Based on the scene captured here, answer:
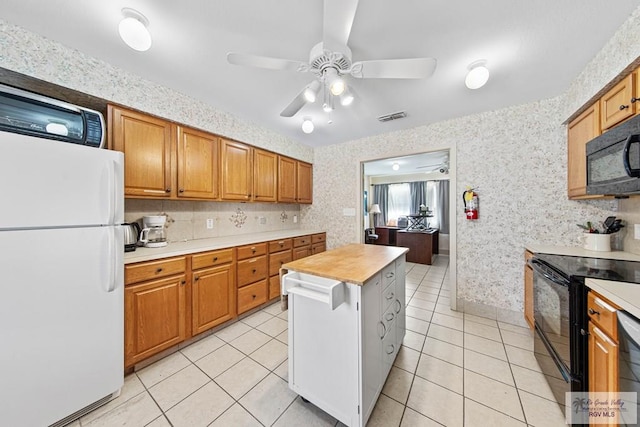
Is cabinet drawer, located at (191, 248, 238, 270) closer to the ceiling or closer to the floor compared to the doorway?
closer to the floor

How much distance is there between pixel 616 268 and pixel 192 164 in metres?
3.44

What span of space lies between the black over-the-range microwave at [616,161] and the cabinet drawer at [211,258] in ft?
9.59

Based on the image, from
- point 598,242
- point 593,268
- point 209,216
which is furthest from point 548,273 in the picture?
point 209,216

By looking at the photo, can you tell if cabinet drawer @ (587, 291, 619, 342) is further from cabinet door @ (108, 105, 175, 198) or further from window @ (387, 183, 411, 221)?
window @ (387, 183, 411, 221)

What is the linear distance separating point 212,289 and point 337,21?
7.63 ft

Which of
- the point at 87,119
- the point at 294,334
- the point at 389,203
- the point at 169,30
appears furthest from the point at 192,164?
the point at 389,203

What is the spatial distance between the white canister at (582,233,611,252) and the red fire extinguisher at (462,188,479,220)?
85 centimetres

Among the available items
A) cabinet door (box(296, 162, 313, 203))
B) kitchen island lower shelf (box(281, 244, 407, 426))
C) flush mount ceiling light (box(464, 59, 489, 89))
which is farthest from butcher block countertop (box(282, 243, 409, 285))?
cabinet door (box(296, 162, 313, 203))

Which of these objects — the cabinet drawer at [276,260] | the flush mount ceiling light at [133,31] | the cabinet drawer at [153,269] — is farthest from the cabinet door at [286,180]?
the flush mount ceiling light at [133,31]

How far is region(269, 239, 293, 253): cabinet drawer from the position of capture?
9.04 ft

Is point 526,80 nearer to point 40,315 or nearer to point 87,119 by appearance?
point 87,119

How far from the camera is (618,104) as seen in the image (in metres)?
1.40

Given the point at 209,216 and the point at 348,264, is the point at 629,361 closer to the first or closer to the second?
the point at 348,264

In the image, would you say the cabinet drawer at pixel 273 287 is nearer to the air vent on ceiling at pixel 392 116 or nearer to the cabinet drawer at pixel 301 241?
the cabinet drawer at pixel 301 241
